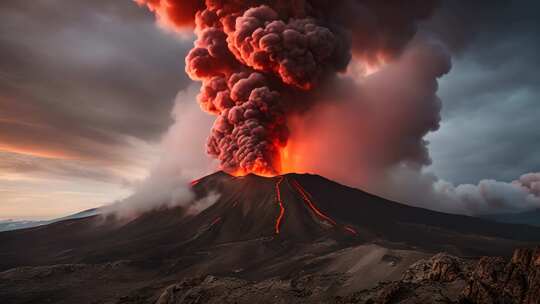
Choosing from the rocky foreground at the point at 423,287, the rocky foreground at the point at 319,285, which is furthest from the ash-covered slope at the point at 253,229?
the rocky foreground at the point at 423,287

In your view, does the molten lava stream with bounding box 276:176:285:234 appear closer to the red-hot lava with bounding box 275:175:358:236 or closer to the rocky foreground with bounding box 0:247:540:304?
the red-hot lava with bounding box 275:175:358:236

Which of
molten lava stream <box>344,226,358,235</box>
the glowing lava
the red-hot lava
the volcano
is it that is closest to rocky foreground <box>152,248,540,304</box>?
the volcano

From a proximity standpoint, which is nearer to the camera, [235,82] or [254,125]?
[254,125]

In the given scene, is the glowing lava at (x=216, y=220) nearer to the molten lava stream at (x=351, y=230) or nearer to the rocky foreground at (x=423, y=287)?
the molten lava stream at (x=351, y=230)

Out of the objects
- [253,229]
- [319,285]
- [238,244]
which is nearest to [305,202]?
[253,229]

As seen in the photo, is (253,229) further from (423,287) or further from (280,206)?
(423,287)

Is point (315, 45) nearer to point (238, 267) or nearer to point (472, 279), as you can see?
point (238, 267)

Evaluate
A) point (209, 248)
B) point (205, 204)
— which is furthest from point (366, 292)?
point (205, 204)
